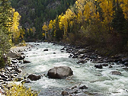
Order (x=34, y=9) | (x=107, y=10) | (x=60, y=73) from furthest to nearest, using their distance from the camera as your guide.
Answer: (x=34, y=9)
(x=107, y=10)
(x=60, y=73)

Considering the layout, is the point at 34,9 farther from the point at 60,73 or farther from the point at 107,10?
the point at 60,73

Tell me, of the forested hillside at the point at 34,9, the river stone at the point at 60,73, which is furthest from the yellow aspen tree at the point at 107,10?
the forested hillside at the point at 34,9

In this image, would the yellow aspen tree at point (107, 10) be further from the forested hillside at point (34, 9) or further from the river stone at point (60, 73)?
the forested hillside at point (34, 9)

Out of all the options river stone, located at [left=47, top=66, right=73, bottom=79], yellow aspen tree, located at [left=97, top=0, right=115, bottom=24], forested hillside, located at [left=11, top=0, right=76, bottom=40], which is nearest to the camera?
river stone, located at [left=47, top=66, right=73, bottom=79]

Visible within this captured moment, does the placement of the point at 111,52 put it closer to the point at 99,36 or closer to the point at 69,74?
the point at 99,36

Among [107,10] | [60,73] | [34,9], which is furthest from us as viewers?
[34,9]

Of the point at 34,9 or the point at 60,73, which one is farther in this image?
the point at 34,9

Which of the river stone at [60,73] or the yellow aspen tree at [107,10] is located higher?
the yellow aspen tree at [107,10]

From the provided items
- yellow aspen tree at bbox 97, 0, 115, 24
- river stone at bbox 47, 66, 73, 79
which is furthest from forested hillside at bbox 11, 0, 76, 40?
river stone at bbox 47, 66, 73, 79

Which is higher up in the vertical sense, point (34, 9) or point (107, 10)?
point (34, 9)

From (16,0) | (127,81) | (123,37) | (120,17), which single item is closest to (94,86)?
(127,81)

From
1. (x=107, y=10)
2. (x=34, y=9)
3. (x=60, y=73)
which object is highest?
(x=34, y=9)

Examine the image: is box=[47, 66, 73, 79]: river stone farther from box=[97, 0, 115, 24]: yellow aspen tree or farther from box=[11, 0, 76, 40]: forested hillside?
box=[11, 0, 76, 40]: forested hillside

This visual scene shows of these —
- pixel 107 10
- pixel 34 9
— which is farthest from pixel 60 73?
pixel 34 9
